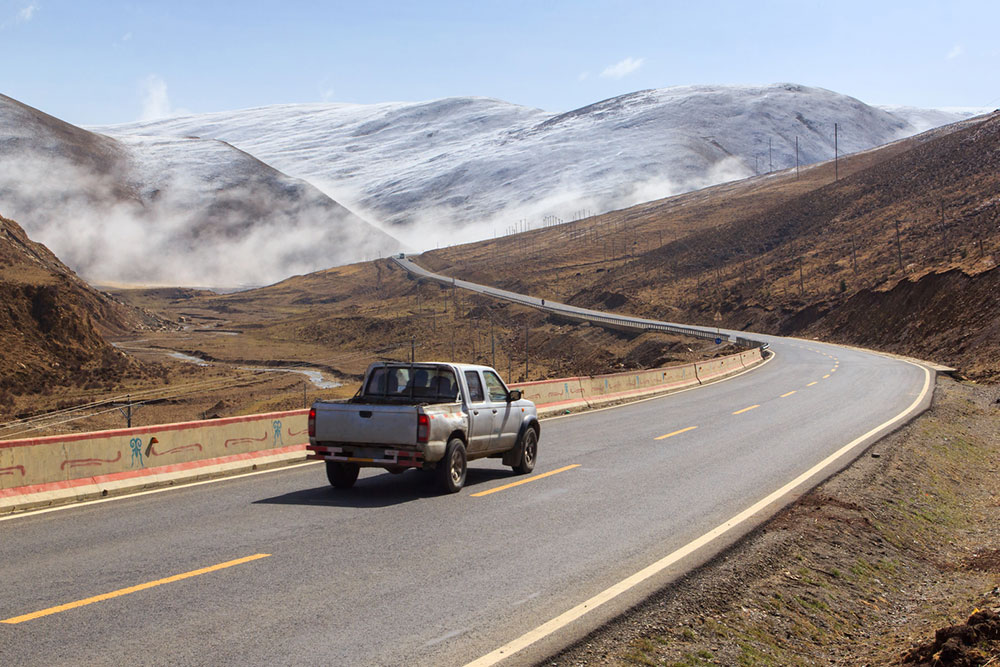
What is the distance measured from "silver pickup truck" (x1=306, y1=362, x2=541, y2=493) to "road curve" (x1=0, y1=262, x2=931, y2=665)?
18.8 inches

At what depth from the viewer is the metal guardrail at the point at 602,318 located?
232 feet

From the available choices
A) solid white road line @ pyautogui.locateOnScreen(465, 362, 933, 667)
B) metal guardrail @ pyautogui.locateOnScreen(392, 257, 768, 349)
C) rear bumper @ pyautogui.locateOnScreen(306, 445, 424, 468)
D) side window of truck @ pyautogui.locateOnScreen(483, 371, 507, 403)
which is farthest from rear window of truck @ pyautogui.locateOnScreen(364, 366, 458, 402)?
metal guardrail @ pyautogui.locateOnScreen(392, 257, 768, 349)

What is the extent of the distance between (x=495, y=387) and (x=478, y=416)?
117 centimetres

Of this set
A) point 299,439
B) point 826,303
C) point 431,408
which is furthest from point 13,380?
point 826,303

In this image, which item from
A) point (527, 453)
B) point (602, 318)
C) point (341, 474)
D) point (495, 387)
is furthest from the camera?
point (602, 318)

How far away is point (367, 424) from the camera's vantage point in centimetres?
1218

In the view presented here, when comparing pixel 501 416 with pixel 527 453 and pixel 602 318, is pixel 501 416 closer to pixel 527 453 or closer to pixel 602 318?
pixel 527 453

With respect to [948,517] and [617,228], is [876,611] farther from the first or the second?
[617,228]

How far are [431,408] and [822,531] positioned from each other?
512cm

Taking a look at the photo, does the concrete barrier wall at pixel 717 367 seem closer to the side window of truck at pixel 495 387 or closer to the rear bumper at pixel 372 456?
the side window of truck at pixel 495 387

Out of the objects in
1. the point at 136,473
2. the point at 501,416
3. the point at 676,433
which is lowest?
the point at 676,433

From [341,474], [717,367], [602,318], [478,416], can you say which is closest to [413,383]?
[478,416]

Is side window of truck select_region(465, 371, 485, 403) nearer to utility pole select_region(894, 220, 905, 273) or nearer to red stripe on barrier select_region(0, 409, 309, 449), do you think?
red stripe on barrier select_region(0, 409, 309, 449)

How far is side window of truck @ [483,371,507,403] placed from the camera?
1406cm
